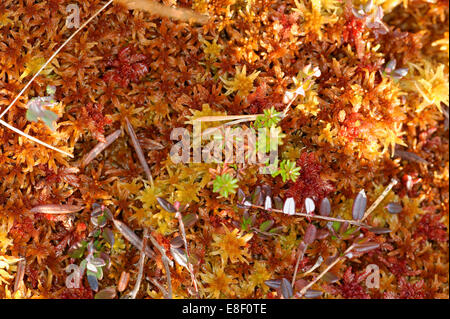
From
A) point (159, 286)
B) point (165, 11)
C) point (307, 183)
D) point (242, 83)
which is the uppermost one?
point (165, 11)

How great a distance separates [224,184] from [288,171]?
28 centimetres

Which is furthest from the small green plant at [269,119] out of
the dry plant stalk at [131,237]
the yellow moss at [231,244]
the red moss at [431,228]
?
the red moss at [431,228]

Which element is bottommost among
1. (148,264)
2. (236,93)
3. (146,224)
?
(148,264)

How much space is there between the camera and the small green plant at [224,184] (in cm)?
164

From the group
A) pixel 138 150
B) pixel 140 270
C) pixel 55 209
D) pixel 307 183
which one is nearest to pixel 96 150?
pixel 138 150

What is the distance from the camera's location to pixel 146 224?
175 centimetres

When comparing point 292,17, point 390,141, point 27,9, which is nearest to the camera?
point 27,9

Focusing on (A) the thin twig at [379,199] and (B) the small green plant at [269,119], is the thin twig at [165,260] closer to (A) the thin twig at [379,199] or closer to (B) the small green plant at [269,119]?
(B) the small green plant at [269,119]

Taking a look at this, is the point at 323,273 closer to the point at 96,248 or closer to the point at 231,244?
the point at 231,244

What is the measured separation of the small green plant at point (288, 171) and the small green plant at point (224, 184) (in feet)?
0.70

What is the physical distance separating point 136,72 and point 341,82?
95 centimetres

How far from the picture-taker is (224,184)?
1.64 metres
